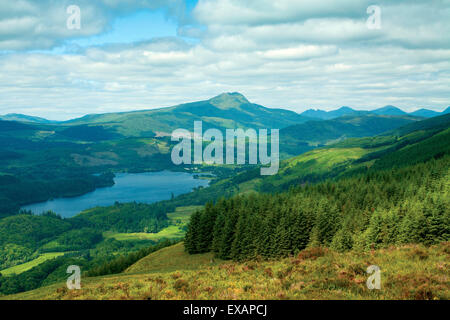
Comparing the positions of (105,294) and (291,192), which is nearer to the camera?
(105,294)

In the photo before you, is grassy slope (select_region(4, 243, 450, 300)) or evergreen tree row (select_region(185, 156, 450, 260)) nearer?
grassy slope (select_region(4, 243, 450, 300))

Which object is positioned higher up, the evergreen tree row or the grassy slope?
the grassy slope

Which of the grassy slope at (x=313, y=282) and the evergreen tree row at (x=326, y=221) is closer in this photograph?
the grassy slope at (x=313, y=282)

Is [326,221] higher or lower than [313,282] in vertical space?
lower

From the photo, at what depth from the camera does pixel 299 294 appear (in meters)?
26.9

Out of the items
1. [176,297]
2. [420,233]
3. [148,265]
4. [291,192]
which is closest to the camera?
[176,297]

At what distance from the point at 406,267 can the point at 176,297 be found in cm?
2324

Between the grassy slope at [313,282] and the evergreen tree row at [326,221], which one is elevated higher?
the grassy slope at [313,282]

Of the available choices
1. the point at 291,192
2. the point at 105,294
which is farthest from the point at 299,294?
the point at 291,192

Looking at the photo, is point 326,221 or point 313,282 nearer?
point 313,282

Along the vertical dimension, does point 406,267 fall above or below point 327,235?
above
